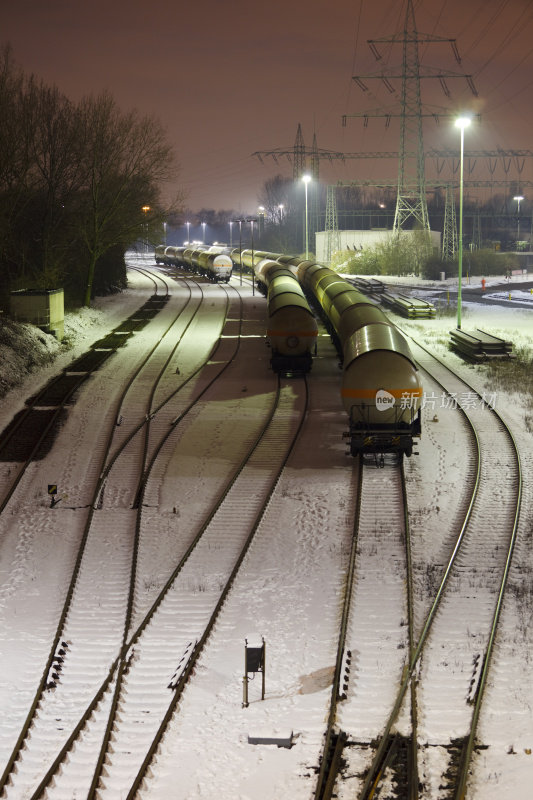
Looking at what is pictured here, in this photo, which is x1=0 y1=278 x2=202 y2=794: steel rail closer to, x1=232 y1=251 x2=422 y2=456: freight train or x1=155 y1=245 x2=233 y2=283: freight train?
x1=232 y1=251 x2=422 y2=456: freight train

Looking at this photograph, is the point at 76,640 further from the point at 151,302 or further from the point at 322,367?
the point at 151,302

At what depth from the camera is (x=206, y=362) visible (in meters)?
33.0

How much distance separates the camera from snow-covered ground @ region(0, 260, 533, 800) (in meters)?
8.79

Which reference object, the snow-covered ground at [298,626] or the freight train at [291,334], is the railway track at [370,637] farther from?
the freight train at [291,334]

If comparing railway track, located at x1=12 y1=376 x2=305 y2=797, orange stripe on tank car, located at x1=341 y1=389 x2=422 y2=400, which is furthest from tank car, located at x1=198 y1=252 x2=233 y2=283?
railway track, located at x1=12 y1=376 x2=305 y2=797

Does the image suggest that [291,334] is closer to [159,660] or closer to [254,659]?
[159,660]

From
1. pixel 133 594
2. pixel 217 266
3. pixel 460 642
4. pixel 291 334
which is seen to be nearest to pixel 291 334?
pixel 291 334

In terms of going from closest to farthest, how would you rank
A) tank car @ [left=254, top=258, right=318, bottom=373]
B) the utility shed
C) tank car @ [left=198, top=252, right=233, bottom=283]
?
tank car @ [left=254, top=258, right=318, bottom=373]
the utility shed
tank car @ [left=198, top=252, right=233, bottom=283]

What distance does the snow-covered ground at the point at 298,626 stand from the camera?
8789mm

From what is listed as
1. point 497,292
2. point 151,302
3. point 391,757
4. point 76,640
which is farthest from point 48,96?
point 391,757

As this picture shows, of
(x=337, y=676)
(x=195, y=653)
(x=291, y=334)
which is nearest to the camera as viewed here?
(x=337, y=676)

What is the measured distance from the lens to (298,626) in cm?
1205

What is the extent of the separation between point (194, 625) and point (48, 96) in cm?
3835

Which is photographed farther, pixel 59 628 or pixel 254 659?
pixel 59 628
